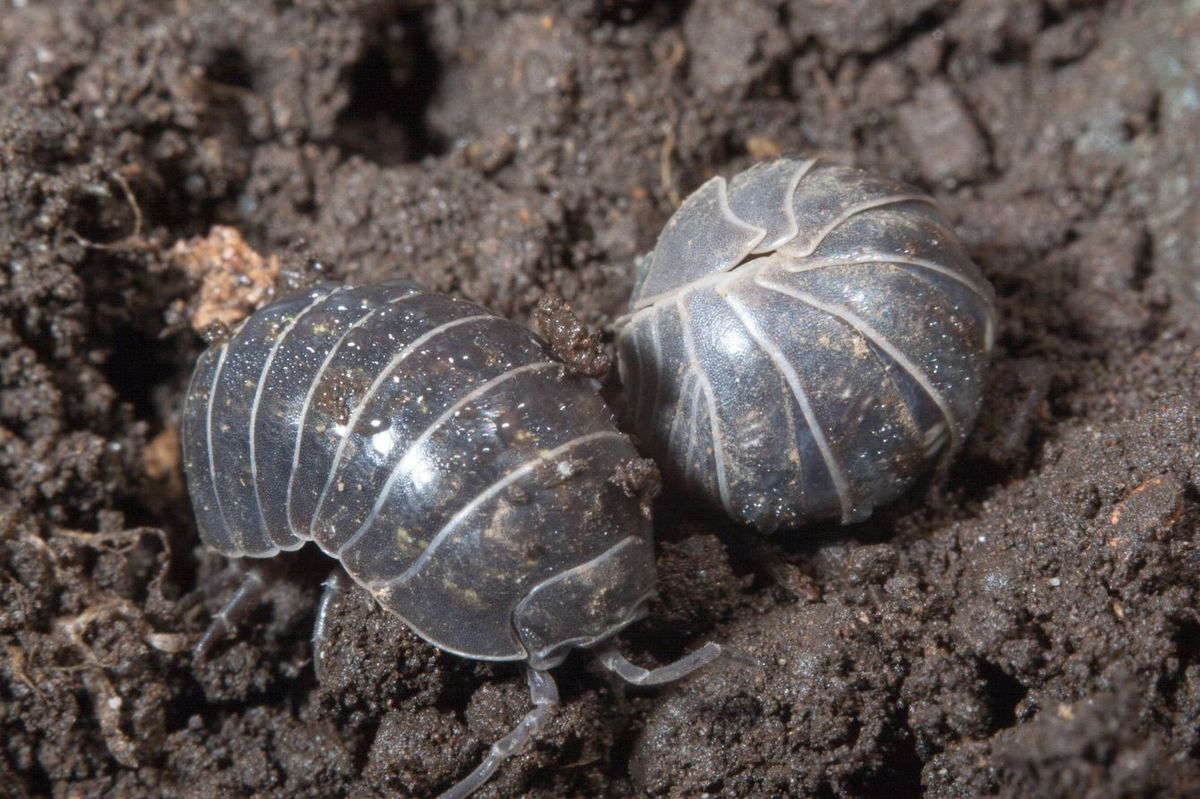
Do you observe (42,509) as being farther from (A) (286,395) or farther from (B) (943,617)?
(B) (943,617)

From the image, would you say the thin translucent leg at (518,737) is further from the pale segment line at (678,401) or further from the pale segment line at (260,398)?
the pale segment line at (260,398)

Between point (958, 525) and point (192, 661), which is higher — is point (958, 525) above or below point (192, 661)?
below

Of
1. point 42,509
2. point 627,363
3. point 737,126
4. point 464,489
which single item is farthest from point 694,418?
point 42,509

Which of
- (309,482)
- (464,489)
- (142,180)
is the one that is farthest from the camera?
(142,180)

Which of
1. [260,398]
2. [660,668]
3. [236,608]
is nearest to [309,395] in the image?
[260,398]

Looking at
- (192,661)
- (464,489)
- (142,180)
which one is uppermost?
(142,180)

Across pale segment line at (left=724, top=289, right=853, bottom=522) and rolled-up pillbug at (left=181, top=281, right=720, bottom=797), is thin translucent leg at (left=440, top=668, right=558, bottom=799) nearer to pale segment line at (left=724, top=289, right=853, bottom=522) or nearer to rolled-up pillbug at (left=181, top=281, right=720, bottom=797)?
rolled-up pillbug at (left=181, top=281, right=720, bottom=797)

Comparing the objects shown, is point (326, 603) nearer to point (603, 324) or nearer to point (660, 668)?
point (660, 668)

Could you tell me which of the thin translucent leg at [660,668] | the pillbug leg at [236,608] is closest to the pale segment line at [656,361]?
the thin translucent leg at [660,668]
